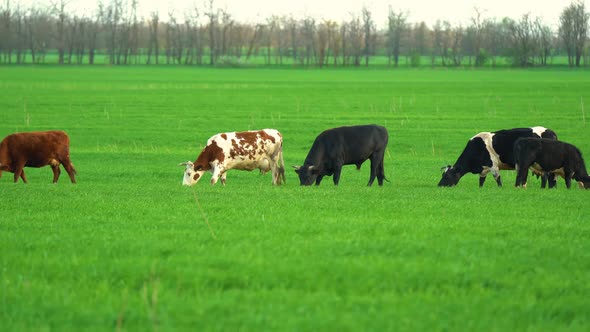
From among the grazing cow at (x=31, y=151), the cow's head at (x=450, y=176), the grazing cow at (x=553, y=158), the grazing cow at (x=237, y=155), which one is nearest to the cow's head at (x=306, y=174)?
the grazing cow at (x=237, y=155)

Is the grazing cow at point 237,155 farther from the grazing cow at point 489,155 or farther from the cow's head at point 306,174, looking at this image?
the grazing cow at point 489,155

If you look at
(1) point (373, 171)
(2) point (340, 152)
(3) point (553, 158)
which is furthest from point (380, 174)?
(3) point (553, 158)

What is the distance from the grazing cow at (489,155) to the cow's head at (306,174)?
286 centimetres

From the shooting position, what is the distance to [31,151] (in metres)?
20.6

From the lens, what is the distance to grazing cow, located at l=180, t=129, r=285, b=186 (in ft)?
66.6

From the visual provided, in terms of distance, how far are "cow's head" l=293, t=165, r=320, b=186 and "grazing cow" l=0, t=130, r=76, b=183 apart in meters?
5.50

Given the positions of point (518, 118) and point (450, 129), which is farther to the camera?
point (518, 118)

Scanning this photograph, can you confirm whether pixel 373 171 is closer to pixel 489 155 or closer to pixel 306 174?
pixel 306 174

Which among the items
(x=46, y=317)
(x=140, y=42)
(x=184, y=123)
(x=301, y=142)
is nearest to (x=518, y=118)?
(x=301, y=142)

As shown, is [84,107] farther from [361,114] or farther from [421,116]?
[421,116]

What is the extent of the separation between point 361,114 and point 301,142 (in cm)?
1139

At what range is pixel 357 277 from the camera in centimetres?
828

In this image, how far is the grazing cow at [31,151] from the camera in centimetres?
2053

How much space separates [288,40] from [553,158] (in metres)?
176
